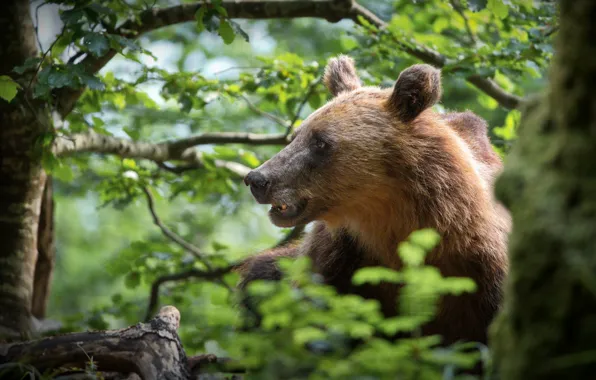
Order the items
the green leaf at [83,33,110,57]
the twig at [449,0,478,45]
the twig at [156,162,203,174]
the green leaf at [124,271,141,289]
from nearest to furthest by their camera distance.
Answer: the green leaf at [83,33,110,57] < the twig at [449,0,478,45] < the green leaf at [124,271,141,289] < the twig at [156,162,203,174]

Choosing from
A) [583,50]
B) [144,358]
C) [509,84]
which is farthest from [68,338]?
[509,84]

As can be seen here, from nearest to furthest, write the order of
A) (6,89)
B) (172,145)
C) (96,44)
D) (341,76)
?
(6,89)
(96,44)
(341,76)
(172,145)

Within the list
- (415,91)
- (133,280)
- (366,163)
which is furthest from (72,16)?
(133,280)

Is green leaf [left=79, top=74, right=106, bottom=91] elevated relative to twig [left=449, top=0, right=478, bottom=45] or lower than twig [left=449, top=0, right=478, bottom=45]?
elevated

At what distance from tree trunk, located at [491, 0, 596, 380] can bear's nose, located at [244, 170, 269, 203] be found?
2.64 m

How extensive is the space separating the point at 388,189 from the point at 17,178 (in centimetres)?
312

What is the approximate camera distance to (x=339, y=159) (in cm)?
479

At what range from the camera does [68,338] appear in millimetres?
3715

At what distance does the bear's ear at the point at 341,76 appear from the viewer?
5.48 metres

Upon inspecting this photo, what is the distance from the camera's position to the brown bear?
4.49m

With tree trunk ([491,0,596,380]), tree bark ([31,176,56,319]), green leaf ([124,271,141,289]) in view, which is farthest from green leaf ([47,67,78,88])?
tree trunk ([491,0,596,380])

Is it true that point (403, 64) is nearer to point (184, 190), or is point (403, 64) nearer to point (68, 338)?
point (184, 190)

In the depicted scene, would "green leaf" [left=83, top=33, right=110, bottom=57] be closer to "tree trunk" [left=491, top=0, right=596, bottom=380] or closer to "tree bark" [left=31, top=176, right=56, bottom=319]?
"tree bark" [left=31, top=176, right=56, bottom=319]

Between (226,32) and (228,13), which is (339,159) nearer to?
(226,32)
